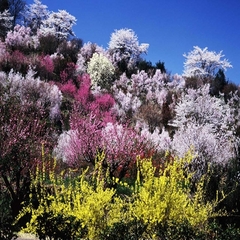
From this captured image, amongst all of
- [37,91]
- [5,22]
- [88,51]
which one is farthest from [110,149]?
[5,22]

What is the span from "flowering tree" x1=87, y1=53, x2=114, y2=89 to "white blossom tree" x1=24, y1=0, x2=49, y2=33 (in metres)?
23.1

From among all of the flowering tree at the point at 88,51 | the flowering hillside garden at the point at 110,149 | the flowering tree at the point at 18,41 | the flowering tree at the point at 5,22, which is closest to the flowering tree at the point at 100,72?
the flowering hillside garden at the point at 110,149

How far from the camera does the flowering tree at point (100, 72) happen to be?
40312 mm

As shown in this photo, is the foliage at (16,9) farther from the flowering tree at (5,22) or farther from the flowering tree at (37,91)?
the flowering tree at (37,91)

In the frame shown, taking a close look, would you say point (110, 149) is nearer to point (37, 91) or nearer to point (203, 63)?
point (37, 91)

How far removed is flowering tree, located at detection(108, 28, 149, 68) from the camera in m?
51.3

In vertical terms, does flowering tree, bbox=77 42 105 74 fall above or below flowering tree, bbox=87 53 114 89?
above

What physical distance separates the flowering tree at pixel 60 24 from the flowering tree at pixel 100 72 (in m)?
13.2

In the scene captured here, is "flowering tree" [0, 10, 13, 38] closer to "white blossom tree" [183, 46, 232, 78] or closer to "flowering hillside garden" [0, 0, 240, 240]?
"flowering hillside garden" [0, 0, 240, 240]

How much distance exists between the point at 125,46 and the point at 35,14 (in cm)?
1986

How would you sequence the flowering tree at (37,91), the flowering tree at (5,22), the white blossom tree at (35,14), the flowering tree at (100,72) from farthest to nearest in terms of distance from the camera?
the white blossom tree at (35,14), the flowering tree at (5,22), the flowering tree at (100,72), the flowering tree at (37,91)

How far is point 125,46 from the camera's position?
51.6 meters

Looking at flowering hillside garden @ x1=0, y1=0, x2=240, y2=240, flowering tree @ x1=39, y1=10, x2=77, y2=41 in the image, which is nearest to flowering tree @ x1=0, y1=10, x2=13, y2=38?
flowering hillside garden @ x1=0, y1=0, x2=240, y2=240

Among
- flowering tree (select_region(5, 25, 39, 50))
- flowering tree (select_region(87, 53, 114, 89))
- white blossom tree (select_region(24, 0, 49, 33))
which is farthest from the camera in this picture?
white blossom tree (select_region(24, 0, 49, 33))
